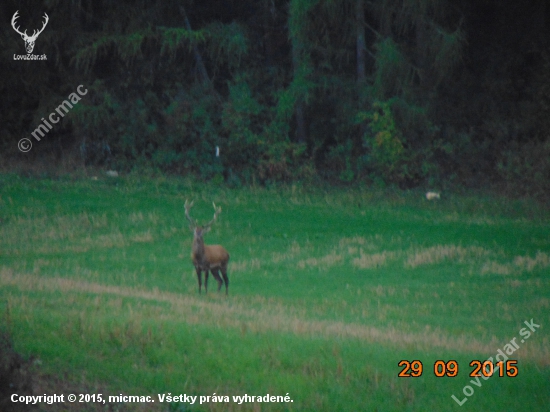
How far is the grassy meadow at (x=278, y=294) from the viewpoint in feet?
30.4

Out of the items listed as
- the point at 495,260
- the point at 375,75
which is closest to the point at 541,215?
the point at 495,260

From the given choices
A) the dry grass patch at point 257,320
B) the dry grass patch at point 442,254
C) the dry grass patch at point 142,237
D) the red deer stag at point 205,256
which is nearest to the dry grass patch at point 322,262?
the dry grass patch at point 442,254

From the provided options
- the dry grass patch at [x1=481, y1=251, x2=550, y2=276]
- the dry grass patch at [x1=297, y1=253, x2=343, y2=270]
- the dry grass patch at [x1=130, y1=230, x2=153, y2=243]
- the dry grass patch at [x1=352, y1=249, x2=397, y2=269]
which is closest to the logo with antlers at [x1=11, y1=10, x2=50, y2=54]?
the dry grass patch at [x1=130, y1=230, x2=153, y2=243]

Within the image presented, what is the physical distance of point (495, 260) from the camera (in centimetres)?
2091

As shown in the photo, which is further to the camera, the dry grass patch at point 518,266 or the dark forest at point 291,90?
the dark forest at point 291,90

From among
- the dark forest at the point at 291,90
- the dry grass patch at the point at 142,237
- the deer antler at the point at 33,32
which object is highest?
the deer antler at the point at 33,32

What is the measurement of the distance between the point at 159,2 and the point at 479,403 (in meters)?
32.2

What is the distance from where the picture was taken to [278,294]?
695 inches

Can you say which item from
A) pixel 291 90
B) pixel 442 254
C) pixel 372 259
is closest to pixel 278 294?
pixel 372 259

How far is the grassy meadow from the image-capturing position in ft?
30.4

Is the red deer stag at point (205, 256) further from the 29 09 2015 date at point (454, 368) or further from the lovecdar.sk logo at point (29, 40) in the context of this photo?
the lovecdar.sk logo at point (29, 40)

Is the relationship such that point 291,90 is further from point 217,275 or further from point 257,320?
point 257,320

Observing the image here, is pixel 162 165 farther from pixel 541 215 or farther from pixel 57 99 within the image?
pixel 541 215

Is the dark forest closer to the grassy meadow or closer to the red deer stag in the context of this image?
the grassy meadow
